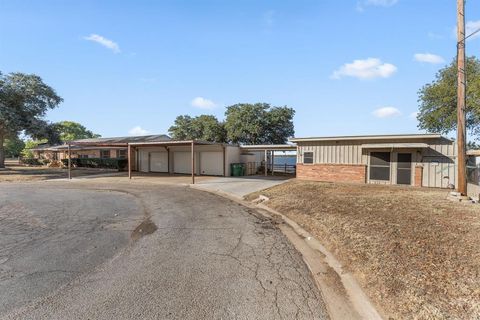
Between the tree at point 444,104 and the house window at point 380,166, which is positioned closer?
the house window at point 380,166

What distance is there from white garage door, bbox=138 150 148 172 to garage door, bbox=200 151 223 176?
674cm

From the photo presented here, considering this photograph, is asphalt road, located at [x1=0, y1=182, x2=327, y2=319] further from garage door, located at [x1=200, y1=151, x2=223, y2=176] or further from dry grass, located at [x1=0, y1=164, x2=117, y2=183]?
dry grass, located at [x1=0, y1=164, x2=117, y2=183]

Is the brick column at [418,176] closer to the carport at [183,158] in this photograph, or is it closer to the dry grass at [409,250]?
the dry grass at [409,250]

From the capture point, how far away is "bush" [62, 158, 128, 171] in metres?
29.5

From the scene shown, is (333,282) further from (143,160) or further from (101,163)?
(101,163)

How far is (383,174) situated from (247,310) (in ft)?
48.9

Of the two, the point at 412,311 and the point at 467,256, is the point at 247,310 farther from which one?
the point at 467,256

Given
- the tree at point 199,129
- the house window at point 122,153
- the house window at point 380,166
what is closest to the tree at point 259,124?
the tree at point 199,129

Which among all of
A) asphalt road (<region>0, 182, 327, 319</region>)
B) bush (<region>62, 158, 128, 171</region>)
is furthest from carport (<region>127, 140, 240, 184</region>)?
asphalt road (<region>0, 182, 327, 319</region>)

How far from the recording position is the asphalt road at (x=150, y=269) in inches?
129

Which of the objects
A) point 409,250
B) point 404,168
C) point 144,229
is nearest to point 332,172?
point 404,168

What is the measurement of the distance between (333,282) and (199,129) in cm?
3923

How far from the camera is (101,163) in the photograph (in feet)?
104

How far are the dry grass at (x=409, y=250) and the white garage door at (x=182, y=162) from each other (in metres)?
16.8
